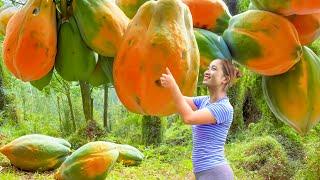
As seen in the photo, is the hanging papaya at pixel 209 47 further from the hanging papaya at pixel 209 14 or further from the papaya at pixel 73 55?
the papaya at pixel 73 55

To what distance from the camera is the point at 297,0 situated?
79 centimetres

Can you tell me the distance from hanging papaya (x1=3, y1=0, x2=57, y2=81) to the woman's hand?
185 mm

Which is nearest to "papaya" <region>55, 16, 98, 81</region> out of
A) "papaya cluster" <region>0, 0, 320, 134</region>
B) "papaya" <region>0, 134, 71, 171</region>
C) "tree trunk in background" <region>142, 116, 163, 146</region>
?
"papaya cluster" <region>0, 0, 320, 134</region>

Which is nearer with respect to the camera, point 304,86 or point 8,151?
point 304,86

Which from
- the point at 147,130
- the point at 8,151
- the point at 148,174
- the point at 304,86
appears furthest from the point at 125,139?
A: the point at 304,86

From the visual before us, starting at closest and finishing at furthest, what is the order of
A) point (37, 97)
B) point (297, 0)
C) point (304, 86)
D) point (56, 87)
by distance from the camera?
point (297, 0) → point (304, 86) → point (56, 87) → point (37, 97)

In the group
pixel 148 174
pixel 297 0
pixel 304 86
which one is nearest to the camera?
pixel 297 0

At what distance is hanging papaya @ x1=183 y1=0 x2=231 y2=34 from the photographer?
882 mm

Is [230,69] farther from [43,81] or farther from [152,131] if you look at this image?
[152,131]

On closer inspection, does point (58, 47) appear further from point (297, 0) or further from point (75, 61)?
point (297, 0)

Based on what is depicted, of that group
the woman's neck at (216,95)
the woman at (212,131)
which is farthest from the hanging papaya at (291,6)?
the woman's neck at (216,95)

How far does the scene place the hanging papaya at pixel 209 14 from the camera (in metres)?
0.88

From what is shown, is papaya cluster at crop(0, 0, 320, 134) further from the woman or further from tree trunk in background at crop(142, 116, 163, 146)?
tree trunk in background at crop(142, 116, 163, 146)

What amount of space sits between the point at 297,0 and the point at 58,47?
34 centimetres
